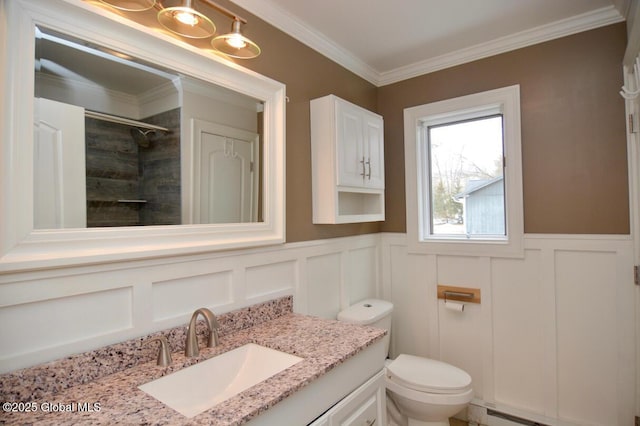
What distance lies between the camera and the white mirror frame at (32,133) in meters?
0.95

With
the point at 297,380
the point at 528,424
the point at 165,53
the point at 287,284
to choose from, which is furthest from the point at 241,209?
the point at 528,424

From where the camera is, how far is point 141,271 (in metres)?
1.24

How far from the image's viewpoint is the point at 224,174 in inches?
60.8

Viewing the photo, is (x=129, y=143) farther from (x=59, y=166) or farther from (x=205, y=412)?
(x=205, y=412)

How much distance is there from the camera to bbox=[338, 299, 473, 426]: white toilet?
1827 millimetres

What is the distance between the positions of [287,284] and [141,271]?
0.80 m

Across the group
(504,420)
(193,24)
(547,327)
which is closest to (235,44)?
(193,24)

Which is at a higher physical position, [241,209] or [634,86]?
[634,86]

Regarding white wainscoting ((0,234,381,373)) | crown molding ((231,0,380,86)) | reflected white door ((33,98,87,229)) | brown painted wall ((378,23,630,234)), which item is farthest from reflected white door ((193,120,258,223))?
Answer: brown painted wall ((378,23,630,234))

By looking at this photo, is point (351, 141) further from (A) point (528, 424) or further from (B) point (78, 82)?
(A) point (528, 424)

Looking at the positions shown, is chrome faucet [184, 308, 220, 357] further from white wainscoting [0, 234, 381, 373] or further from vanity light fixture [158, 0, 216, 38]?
vanity light fixture [158, 0, 216, 38]

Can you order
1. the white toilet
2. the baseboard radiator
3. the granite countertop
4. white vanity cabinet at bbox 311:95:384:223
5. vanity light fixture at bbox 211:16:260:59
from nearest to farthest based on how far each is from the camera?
1. the granite countertop
2. vanity light fixture at bbox 211:16:260:59
3. the white toilet
4. white vanity cabinet at bbox 311:95:384:223
5. the baseboard radiator

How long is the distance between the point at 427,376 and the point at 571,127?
1.67 m

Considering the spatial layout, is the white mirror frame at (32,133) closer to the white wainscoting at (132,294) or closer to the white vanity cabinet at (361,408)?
the white wainscoting at (132,294)
